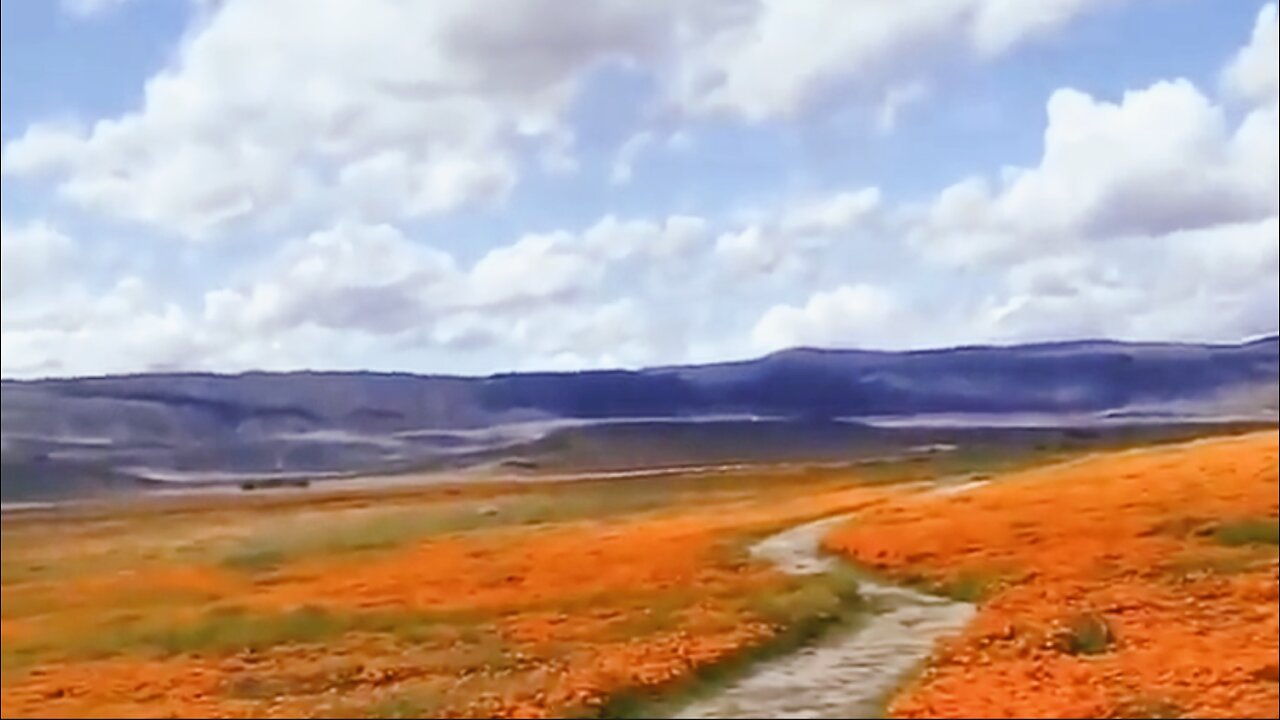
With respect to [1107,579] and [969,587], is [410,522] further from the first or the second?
[1107,579]

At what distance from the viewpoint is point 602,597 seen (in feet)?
18.5

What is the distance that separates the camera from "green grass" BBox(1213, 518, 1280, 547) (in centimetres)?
575

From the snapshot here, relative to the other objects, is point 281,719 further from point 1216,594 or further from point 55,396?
point 1216,594

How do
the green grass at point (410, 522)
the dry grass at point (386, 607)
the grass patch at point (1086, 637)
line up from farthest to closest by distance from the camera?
the green grass at point (410, 522) < the grass patch at point (1086, 637) < the dry grass at point (386, 607)

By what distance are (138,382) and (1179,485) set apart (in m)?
3.95

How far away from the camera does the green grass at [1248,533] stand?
18.9ft

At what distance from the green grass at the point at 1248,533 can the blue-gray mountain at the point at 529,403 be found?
123 cm

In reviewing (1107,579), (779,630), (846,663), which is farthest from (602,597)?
(1107,579)

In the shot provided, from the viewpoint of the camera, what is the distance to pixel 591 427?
8859 millimetres

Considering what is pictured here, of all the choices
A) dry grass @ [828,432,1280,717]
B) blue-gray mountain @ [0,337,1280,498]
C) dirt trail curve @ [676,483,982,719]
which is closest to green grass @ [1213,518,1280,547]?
dry grass @ [828,432,1280,717]

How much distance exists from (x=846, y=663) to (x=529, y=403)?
3.80 metres

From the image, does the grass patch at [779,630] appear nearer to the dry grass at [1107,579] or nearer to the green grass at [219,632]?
the dry grass at [1107,579]

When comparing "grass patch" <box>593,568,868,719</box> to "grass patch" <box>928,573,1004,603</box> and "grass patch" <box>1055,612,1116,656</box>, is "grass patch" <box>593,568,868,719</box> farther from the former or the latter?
Answer: "grass patch" <box>1055,612,1116,656</box>

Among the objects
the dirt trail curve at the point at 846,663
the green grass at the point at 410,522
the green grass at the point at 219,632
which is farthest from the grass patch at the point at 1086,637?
the green grass at the point at 410,522
